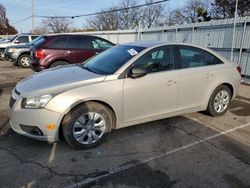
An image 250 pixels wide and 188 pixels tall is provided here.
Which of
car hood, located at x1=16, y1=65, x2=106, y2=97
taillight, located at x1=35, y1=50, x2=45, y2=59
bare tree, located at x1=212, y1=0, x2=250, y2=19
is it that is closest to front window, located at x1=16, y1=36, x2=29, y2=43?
taillight, located at x1=35, y1=50, x2=45, y2=59

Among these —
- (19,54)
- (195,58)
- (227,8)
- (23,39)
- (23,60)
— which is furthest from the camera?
(227,8)

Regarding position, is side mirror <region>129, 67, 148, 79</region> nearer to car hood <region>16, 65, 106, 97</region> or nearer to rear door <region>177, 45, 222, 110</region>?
car hood <region>16, 65, 106, 97</region>

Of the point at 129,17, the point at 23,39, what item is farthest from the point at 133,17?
the point at 23,39

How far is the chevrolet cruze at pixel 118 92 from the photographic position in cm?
375

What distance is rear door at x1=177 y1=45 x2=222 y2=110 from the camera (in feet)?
15.7

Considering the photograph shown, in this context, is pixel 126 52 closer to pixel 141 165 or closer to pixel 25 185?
pixel 141 165

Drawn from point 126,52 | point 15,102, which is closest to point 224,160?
point 126,52

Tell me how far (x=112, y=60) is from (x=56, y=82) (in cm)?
111

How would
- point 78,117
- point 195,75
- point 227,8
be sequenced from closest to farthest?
point 78,117, point 195,75, point 227,8

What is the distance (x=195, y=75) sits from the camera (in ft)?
16.0

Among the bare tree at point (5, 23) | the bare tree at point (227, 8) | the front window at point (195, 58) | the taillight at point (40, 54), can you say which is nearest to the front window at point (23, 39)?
the taillight at point (40, 54)

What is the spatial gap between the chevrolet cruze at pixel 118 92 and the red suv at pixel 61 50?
172 inches

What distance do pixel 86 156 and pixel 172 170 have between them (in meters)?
1.22

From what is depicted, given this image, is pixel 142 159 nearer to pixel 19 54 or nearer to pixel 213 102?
pixel 213 102
